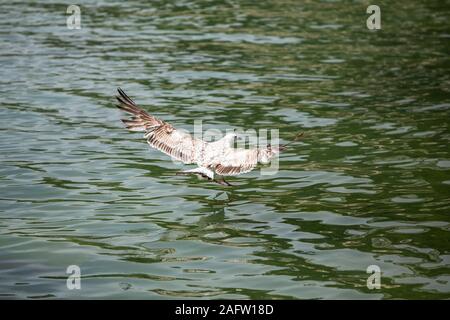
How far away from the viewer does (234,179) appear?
561 inches

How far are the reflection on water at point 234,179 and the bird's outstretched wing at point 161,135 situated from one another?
87 centimetres

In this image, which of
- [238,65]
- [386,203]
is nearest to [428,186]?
[386,203]

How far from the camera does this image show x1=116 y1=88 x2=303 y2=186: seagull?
1192 cm

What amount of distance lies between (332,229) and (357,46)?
1232 centimetres

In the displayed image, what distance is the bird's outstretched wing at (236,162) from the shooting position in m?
11.7

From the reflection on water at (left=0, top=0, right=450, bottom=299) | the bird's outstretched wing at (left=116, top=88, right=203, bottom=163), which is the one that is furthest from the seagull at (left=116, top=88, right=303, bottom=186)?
the reflection on water at (left=0, top=0, right=450, bottom=299)

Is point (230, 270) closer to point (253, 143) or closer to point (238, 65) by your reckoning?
point (253, 143)

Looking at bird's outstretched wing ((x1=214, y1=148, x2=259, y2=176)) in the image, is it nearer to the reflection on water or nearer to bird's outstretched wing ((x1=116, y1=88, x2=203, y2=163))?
bird's outstretched wing ((x1=116, y1=88, x2=203, y2=163))

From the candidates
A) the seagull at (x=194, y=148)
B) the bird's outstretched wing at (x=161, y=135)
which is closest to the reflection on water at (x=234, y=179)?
the seagull at (x=194, y=148)

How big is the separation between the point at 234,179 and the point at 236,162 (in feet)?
7.80

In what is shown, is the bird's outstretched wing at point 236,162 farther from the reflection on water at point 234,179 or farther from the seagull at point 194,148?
the reflection on water at point 234,179

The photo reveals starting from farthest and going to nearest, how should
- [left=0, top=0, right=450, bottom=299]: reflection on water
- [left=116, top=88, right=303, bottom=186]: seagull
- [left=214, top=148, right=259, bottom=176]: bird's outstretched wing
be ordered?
[left=116, top=88, right=303, bottom=186]: seagull → [left=214, top=148, right=259, bottom=176]: bird's outstretched wing → [left=0, top=0, right=450, bottom=299]: reflection on water

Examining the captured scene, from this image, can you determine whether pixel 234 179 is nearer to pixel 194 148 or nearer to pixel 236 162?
pixel 194 148
